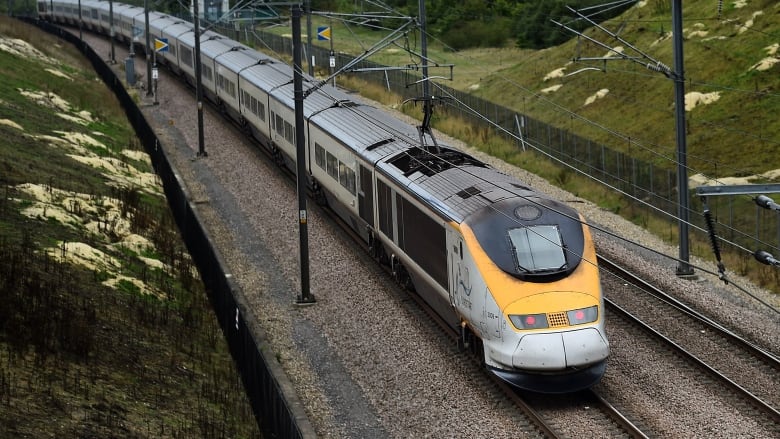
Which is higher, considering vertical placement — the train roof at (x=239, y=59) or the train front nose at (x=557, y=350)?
the train roof at (x=239, y=59)

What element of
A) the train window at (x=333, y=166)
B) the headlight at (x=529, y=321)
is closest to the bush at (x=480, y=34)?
the train window at (x=333, y=166)

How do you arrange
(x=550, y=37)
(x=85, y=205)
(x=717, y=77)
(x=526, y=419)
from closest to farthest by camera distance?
(x=526, y=419), (x=85, y=205), (x=717, y=77), (x=550, y=37)

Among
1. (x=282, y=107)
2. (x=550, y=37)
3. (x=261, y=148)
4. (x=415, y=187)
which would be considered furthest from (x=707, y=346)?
(x=550, y=37)

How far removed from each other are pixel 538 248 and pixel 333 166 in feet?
38.8

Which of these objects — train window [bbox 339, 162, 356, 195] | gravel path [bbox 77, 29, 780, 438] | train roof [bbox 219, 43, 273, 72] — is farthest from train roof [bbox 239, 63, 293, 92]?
train window [bbox 339, 162, 356, 195]

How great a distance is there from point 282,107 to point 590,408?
19.9 metres

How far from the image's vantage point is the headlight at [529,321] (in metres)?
17.1

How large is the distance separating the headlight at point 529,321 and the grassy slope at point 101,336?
15.0ft

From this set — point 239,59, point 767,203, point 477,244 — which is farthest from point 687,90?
point 767,203

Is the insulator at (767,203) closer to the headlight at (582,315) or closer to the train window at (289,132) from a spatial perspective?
the headlight at (582,315)

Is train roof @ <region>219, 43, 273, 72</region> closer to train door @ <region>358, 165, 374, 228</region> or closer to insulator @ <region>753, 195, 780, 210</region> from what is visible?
train door @ <region>358, 165, 374, 228</region>

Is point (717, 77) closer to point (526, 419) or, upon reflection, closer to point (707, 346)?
point (707, 346)

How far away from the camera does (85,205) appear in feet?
Result: 89.2

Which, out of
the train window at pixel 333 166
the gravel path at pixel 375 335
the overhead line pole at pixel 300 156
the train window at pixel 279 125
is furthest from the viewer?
the train window at pixel 279 125
